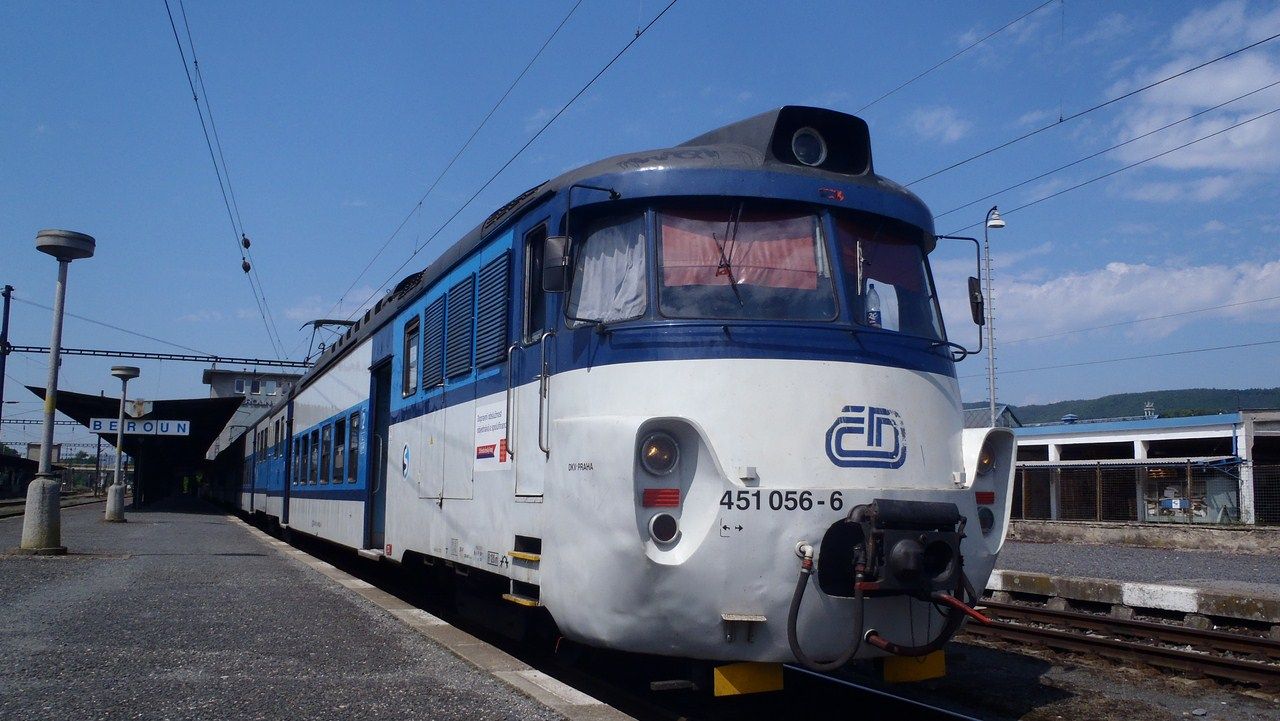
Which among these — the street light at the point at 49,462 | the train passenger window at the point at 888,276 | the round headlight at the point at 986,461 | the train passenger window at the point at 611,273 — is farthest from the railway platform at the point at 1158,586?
the street light at the point at 49,462

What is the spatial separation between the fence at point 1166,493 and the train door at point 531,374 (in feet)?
64.0

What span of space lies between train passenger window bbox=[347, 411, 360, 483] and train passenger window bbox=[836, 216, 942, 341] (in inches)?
297

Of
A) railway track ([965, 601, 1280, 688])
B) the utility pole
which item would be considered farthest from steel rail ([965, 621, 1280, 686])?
the utility pole

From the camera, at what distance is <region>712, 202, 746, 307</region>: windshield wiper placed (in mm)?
5504

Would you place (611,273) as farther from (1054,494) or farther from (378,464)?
(1054,494)

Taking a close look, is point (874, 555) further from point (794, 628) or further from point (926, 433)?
point (926, 433)

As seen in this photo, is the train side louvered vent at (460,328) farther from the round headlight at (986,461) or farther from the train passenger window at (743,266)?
the round headlight at (986,461)

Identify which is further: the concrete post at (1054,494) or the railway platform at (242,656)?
the concrete post at (1054,494)

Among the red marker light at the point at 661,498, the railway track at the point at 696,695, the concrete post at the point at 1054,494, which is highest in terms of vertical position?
the red marker light at the point at 661,498

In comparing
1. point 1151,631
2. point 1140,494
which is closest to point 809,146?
point 1151,631

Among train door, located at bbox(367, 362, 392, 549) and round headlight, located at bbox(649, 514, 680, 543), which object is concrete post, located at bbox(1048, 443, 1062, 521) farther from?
round headlight, located at bbox(649, 514, 680, 543)

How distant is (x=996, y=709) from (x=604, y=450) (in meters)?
3.74

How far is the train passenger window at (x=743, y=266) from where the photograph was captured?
548cm

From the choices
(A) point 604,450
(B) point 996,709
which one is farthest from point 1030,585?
(A) point 604,450
